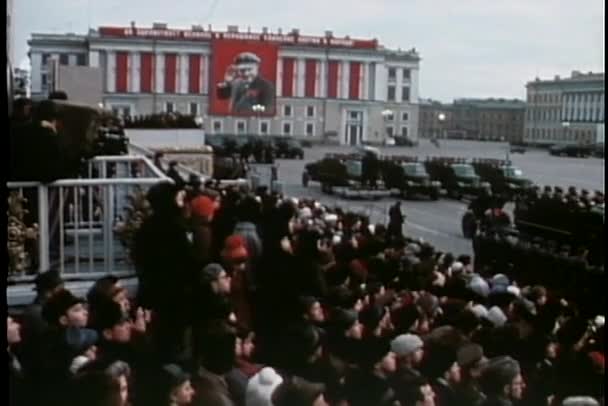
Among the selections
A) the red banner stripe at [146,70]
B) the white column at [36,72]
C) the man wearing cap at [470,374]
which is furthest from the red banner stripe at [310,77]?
the man wearing cap at [470,374]

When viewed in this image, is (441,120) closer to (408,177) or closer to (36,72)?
Answer: (408,177)

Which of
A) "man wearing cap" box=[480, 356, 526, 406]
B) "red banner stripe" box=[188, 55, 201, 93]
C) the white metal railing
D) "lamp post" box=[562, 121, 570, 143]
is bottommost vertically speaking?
"man wearing cap" box=[480, 356, 526, 406]

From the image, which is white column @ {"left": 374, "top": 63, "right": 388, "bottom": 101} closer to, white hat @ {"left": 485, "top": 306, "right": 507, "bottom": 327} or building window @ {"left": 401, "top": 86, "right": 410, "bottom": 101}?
building window @ {"left": 401, "top": 86, "right": 410, "bottom": 101}

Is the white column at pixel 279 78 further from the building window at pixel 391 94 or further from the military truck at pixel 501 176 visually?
the military truck at pixel 501 176

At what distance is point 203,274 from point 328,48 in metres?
0.56

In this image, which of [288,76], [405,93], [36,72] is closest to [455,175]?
[405,93]

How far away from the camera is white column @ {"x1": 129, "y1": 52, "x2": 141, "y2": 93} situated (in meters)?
1.95

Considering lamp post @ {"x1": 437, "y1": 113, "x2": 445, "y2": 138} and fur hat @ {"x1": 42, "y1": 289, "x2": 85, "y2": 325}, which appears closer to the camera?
fur hat @ {"x1": 42, "y1": 289, "x2": 85, "y2": 325}

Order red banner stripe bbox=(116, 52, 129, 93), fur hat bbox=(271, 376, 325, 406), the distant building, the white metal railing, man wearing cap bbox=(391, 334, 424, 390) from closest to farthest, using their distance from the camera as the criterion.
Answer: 1. fur hat bbox=(271, 376, 325, 406)
2. man wearing cap bbox=(391, 334, 424, 390)
3. the white metal railing
4. red banner stripe bbox=(116, 52, 129, 93)
5. the distant building

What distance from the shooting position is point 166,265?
5.99 feet

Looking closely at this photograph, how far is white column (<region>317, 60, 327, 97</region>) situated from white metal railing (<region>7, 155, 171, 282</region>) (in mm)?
397

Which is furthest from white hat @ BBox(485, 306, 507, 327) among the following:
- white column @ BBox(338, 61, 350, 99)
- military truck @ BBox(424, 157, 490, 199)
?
white column @ BBox(338, 61, 350, 99)

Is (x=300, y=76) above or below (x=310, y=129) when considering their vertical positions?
above

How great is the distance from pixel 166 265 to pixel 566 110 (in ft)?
3.21
